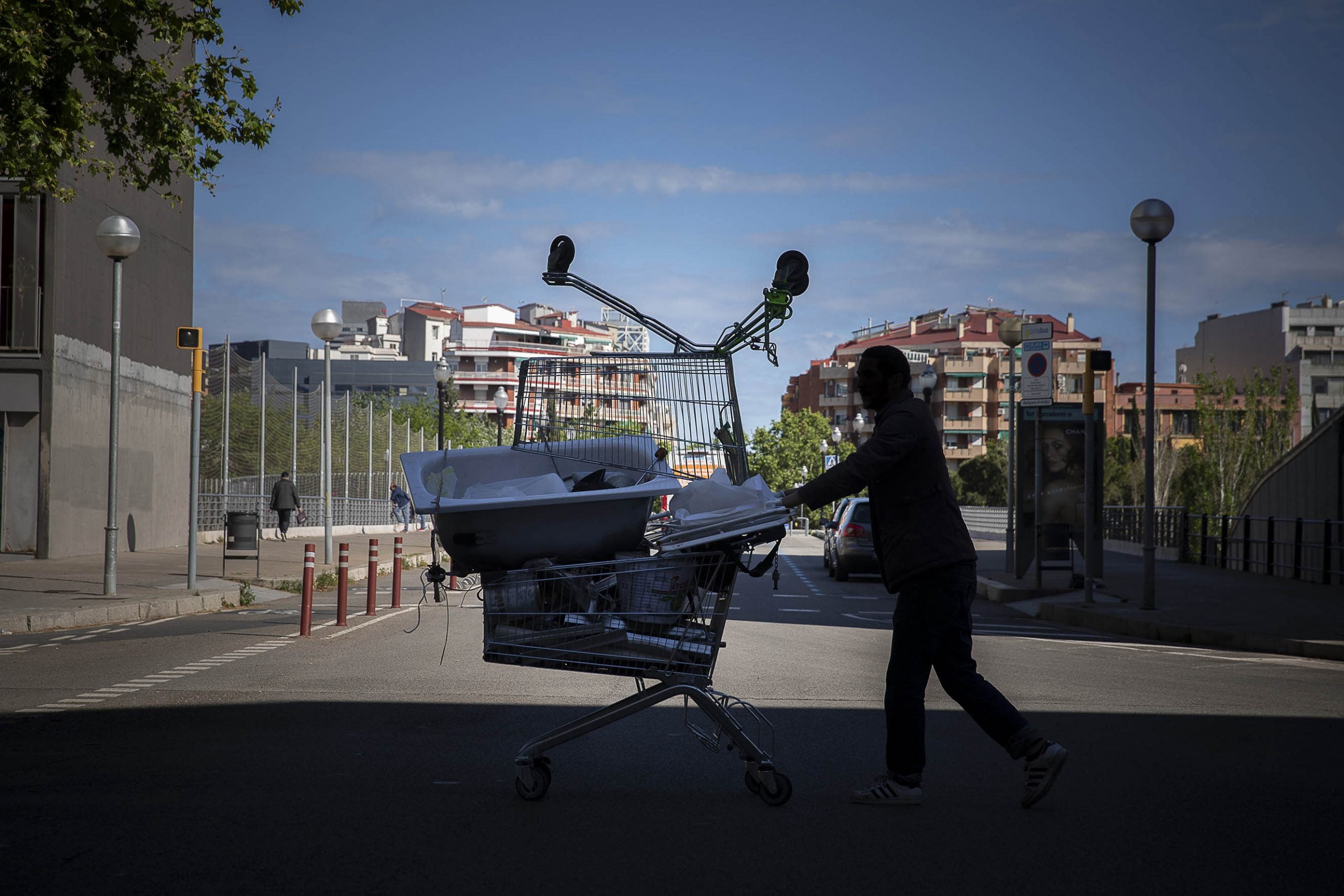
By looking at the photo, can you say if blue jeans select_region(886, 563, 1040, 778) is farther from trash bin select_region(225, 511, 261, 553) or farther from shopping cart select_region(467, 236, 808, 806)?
trash bin select_region(225, 511, 261, 553)

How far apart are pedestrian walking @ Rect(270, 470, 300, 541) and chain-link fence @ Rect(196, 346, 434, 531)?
326 mm

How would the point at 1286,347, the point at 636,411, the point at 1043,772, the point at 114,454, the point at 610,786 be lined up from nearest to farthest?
the point at 1043,772, the point at 610,786, the point at 636,411, the point at 114,454, the point at 1286,347

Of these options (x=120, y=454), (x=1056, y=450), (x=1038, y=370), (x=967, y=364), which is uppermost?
(x=967, y=364)

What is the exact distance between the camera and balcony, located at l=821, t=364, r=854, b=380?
419ft

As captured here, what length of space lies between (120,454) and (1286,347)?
339ft

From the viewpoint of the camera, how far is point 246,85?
44.4 feet

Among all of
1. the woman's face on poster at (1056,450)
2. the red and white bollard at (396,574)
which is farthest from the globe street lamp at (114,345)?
the woman's face on poster at (1056,450)

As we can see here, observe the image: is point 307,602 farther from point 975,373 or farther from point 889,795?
point 975,373

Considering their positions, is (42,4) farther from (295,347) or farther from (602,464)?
(295,347)

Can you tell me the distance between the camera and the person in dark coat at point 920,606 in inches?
204

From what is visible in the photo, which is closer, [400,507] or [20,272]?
[20,272]

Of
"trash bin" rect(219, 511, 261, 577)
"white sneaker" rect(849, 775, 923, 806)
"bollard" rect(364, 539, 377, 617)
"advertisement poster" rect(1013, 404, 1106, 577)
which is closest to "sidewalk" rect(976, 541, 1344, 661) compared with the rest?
"advertisement poster" rect(1013, 404, 1106, 577)

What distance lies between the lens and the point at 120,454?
26.4 m

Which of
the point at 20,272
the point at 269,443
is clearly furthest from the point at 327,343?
the point at 269,443
